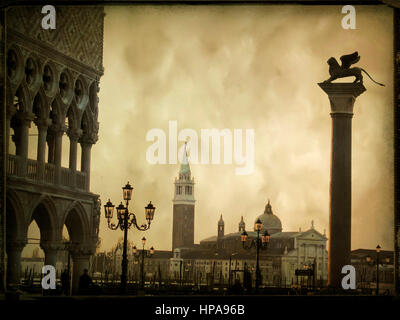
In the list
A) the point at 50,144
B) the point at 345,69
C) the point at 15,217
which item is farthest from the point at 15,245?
the point at 345,69

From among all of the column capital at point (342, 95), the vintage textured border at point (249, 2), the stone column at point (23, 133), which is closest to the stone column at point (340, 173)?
the column capital at point (342, 95)

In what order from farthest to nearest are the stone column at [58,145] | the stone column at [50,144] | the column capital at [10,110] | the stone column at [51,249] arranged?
1. the stone column at [50,144]
2. the stone column at [58,145]
3. the stone column at [51,249]
4. the column capital at [10,110]

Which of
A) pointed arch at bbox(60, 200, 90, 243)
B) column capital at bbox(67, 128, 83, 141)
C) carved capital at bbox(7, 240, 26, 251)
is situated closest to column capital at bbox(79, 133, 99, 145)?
column capital at bbox(67, 128, 83, 141)

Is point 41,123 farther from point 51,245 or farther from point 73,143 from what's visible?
point 51,245

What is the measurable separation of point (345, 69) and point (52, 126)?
6279mm

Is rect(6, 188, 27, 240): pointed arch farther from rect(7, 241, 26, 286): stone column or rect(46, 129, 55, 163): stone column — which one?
rect(46, 129, 55, 163): stone column

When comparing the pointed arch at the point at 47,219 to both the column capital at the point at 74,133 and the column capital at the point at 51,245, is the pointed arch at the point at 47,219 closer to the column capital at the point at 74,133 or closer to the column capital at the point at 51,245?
the column capital at the point at 51,245

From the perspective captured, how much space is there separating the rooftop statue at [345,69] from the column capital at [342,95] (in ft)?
0.42

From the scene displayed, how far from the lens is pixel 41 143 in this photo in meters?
19.0

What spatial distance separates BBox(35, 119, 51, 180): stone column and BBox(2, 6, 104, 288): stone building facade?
20 mm

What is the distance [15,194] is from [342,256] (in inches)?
250

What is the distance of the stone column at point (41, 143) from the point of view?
18.8m

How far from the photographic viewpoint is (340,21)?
1688cm

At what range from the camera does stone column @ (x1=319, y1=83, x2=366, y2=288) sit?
1772 centimetres
